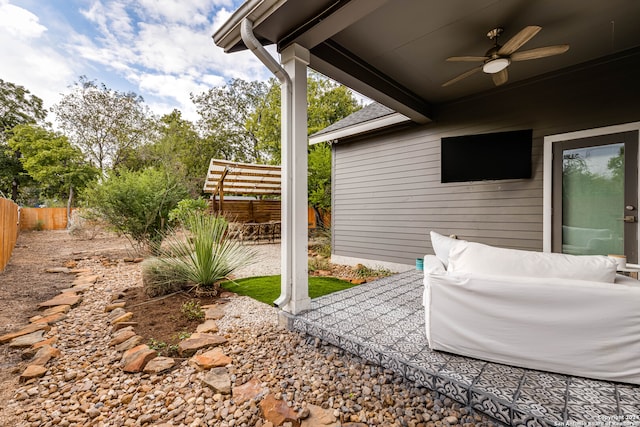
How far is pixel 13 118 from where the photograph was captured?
1522 centimetres

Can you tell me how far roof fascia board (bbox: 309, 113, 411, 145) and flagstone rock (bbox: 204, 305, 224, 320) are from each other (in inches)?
156

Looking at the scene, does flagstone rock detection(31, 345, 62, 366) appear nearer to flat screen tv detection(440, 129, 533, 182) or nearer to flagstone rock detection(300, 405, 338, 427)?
flagstone rock detection(300, 405, 338, 427)

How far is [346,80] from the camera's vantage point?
3109 mm

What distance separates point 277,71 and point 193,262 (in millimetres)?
2549

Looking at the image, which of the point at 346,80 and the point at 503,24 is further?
the point at 346,80

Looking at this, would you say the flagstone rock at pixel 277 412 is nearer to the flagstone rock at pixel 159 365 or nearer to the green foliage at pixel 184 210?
the flagstone rock at pixel 159 365

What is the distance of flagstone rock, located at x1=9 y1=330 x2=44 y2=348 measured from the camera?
2.21m

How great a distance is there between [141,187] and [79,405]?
4837mm

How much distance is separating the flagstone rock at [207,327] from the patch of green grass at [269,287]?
746mm

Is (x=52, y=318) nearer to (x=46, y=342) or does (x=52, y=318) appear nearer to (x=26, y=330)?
(x=26, y=330)

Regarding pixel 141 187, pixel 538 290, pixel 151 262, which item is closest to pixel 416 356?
pixel 538 290

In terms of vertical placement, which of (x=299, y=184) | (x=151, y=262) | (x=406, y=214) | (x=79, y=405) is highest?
(x=299, y=184)

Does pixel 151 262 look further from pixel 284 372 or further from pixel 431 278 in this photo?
pixel 431 278

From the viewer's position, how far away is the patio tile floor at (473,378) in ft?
3.93
